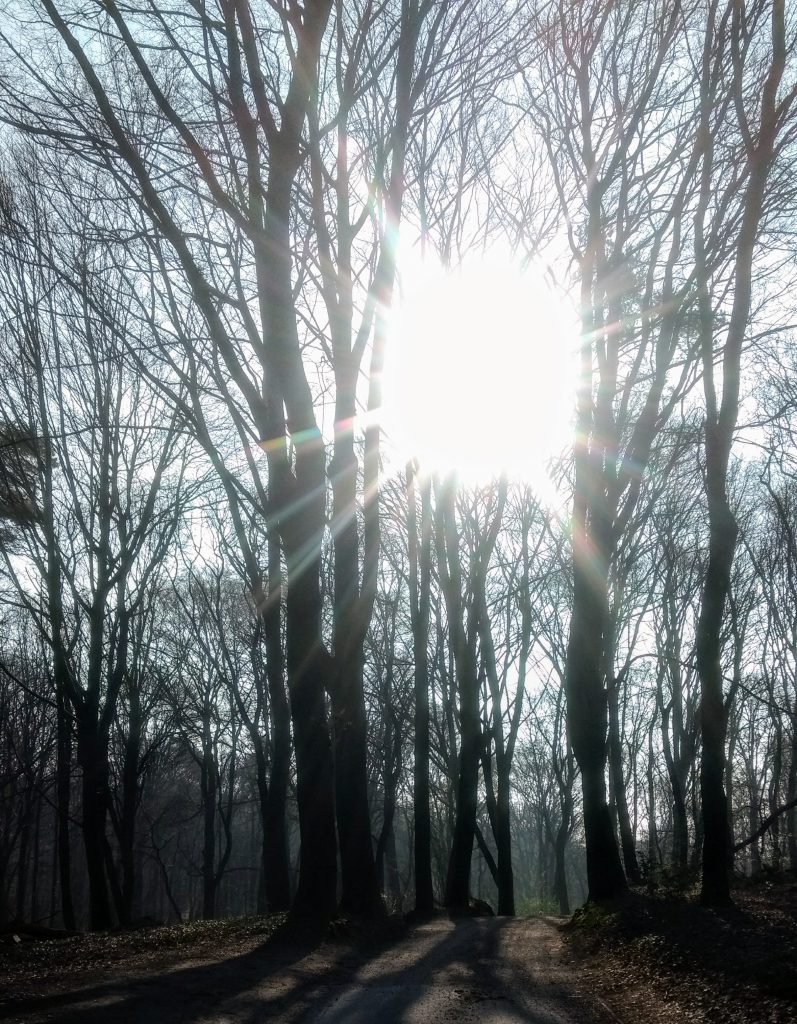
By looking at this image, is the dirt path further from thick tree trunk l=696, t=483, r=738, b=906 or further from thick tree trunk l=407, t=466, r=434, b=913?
thick tree trunk l=407, t=466, r=434, b=913

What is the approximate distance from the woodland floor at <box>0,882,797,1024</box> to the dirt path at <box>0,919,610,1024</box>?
2 cm

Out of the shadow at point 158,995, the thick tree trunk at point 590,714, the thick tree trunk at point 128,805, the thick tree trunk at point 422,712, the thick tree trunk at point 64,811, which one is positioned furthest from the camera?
the thick tree trunk at point 128,805

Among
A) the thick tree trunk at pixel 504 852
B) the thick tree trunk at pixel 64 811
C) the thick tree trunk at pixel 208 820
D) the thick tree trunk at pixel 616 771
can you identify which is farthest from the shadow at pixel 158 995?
the thick tree trunk at pixel 208 820

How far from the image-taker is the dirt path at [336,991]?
5.56m

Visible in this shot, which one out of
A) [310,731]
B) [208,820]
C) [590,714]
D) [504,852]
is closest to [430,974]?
[310,731]

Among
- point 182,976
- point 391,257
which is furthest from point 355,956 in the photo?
point 391,257

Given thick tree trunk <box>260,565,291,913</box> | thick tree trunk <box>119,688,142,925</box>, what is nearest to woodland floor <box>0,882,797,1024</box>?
thick tree trunk <box>260,565,291,913</box>

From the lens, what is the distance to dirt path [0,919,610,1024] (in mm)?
5562

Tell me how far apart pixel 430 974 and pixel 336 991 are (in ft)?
4.13

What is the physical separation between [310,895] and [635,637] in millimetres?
22439

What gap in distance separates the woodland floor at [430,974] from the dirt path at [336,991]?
2 cm

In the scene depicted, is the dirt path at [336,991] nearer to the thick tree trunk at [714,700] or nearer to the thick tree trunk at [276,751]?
the thick tree trunk at [714,700]

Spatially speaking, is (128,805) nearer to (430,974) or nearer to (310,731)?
(310,731)

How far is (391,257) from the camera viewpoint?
42.7 feet
